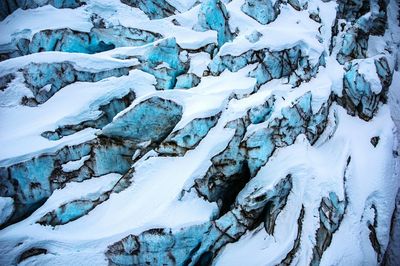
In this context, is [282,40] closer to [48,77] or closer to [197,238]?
[197,238]

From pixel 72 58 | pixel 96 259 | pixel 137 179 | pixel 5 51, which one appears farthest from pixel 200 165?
pixel 5 51

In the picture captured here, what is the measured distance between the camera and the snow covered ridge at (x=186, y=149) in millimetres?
10414

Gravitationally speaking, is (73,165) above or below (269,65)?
below

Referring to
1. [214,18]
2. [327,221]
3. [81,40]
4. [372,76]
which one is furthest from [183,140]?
[372,76]

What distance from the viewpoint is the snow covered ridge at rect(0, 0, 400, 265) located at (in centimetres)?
1041

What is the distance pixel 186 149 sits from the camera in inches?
480

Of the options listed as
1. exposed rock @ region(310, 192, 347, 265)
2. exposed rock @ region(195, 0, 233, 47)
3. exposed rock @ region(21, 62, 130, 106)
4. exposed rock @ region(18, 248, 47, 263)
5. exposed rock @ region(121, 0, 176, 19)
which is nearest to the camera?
exposed rock @ region(18, 248, 47, 263)

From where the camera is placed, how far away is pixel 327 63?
19359mm

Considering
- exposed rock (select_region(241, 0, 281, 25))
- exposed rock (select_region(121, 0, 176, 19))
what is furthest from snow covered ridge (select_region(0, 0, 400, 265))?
exposed rock (select_region(241, 0, 281, 25))

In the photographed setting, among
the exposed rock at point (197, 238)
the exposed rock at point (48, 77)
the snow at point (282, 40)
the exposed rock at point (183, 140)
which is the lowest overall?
the exposed rock at point (197, 238)

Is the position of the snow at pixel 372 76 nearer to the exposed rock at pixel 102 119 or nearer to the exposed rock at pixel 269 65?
the exposed rock at pixel 269 65

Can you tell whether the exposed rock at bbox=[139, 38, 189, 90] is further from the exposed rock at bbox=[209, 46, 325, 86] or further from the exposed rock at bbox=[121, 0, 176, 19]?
the exposed rock at bbox=[121, 0, 176, 19]

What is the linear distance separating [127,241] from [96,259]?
1.15 meters

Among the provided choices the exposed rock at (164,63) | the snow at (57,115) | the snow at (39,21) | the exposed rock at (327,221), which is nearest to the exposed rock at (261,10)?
the exposed rock at (164,63)
